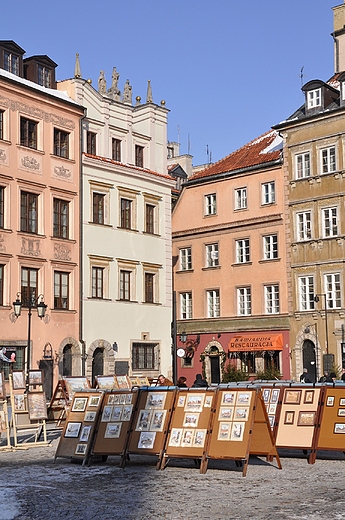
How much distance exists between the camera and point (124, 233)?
38688 millimetres

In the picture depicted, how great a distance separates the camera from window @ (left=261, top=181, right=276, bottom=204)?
45.7 meters

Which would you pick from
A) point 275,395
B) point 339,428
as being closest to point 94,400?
point 275,395

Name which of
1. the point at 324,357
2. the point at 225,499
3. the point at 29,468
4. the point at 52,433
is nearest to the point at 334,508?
the point at 225,499

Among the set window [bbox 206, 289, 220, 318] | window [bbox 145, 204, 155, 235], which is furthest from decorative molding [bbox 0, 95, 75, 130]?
window [bbox 206, 289, 220, 318]

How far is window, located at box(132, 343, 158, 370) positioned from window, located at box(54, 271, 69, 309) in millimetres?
4751

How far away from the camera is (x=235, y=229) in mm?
46906

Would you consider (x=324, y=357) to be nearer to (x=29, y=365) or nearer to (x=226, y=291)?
(x=226, y=291)

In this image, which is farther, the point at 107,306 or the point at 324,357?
the point at 324,357

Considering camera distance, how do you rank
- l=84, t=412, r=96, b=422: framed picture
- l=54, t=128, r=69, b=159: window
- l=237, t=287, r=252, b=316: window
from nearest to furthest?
l=84, t=412, r=96, b=422: framed picture → l=54, t=128, r=69, b=159: window → l=237, t=287, r=252, b=316: window

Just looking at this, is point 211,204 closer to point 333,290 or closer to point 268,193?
point 268,193

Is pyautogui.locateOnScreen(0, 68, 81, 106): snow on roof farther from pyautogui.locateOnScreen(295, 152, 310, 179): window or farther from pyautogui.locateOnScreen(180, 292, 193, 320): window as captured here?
pyautogui.locateOnScreen(180, 292, 193, 320): window

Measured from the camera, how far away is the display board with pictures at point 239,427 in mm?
12984

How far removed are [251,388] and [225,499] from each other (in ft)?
9.25

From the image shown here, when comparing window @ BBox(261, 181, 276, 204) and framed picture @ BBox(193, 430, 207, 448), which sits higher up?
window @ BBox(261, 181, 276, 204)
